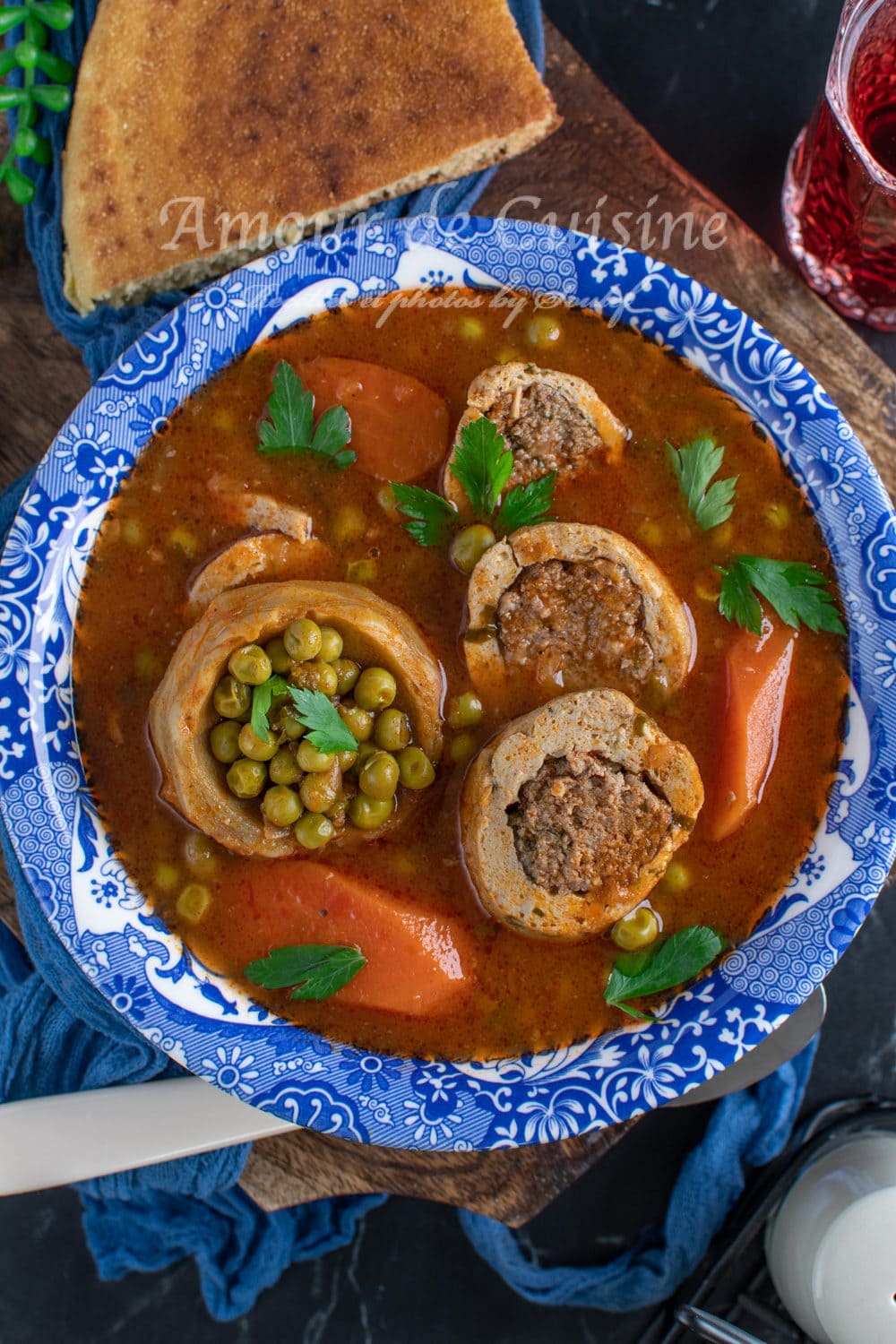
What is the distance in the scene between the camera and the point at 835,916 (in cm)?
338

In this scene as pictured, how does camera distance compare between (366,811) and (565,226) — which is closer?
(366,811)

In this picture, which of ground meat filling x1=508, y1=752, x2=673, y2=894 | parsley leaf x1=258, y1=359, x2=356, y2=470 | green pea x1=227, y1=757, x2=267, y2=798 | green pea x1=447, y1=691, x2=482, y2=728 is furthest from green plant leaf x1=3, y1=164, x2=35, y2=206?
ground meat filling x1=508, y1=752, x2=673, y2=894

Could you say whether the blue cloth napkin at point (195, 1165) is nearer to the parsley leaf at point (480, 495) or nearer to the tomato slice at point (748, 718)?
the parsley leaf at point (480, 495)

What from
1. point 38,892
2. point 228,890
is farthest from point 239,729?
point 38,892

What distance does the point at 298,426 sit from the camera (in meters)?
3.47

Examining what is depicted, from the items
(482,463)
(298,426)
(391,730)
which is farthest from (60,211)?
(391,730)

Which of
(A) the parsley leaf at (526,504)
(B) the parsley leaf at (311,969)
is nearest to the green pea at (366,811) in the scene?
(B) the parsley leaf at (311,969)

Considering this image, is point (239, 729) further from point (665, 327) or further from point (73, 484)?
point (665, 327)

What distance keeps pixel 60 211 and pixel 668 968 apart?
3.10 m

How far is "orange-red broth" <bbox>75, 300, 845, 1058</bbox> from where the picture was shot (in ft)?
11.3

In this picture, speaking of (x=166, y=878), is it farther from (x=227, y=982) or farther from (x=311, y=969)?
(x=311, y=969)

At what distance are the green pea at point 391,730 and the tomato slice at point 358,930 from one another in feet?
1.33

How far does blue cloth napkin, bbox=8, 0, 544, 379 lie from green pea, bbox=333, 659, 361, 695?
142 cm

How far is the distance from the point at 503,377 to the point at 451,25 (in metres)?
1.37
